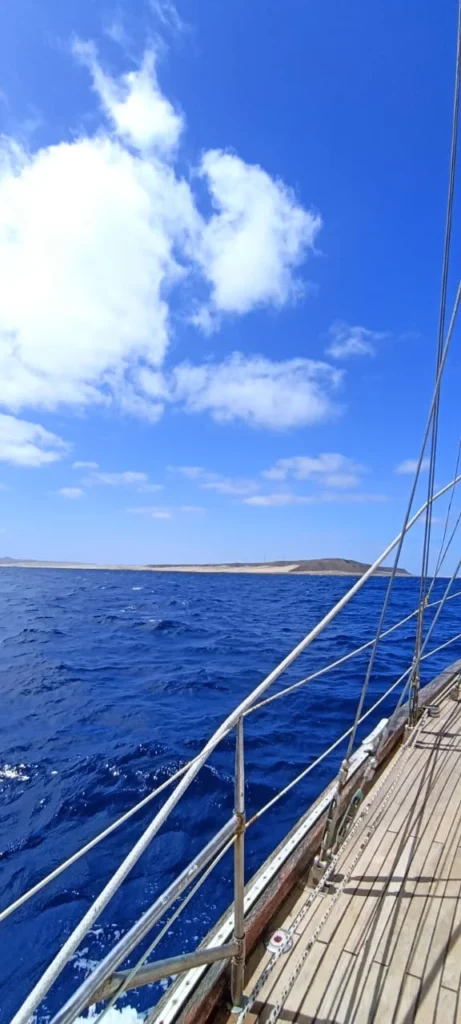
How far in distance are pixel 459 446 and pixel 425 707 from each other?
231 centimetres

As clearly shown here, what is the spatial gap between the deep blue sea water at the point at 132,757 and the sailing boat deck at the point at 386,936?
151cm

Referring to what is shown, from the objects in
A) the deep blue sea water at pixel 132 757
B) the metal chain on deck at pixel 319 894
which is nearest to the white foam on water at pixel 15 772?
the deep blue sea water at pixel 132 757

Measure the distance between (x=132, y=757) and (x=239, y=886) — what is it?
4.54 m

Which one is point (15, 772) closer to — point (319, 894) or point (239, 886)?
point (319, 894)

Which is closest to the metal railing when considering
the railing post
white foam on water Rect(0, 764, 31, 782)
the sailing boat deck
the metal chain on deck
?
the railing post

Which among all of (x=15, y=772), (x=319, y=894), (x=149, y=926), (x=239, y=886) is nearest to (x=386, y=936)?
(x=319, y=894)

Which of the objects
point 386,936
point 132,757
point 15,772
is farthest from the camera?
point 132,757

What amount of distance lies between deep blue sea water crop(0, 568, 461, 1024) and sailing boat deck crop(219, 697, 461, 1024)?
1506 millimetres

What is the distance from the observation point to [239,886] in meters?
1.54

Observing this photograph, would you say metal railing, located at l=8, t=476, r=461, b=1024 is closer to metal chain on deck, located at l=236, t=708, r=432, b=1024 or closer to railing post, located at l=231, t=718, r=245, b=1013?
railing post, located at l=231, t=718, r=245, b=1013

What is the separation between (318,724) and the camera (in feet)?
21.5

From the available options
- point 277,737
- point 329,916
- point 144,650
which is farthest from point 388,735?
point 144,650

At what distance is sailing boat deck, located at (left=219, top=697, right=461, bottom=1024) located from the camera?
1.66 meters

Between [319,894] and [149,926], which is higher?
[149,926]
